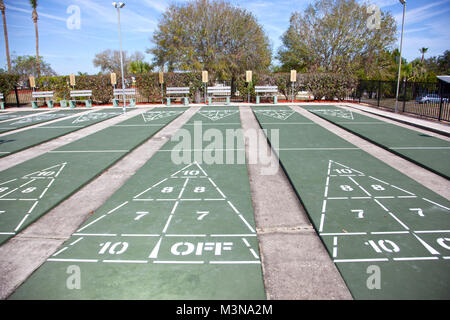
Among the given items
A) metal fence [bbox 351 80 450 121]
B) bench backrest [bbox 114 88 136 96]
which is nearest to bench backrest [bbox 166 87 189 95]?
bench backrest [bbox 114 88 136 96]

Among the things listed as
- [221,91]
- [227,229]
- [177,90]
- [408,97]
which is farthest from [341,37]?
[227,229]

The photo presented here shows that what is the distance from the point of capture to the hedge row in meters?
24.5

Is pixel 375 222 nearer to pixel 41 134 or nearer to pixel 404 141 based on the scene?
pixel 404 141

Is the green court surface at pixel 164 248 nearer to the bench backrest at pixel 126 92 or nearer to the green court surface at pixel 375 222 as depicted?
the green court surface at pixel 375 222

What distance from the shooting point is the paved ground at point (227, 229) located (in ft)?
11.6

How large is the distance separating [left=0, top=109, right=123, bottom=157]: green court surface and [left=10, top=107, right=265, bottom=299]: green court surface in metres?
6.30

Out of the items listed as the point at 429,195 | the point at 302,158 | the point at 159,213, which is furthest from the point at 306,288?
the point at 302,158

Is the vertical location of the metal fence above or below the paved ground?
above

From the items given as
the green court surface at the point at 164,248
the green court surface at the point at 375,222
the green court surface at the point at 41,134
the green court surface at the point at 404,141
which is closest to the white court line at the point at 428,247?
the green court surface at the point at 375,222

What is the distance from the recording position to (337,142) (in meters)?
10.5

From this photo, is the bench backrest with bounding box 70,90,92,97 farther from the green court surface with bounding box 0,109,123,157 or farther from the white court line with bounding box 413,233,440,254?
the white court line with bounding box 413,233,440,254

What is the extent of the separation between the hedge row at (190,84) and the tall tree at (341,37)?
5.24 m

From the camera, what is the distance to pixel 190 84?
80.0 ft

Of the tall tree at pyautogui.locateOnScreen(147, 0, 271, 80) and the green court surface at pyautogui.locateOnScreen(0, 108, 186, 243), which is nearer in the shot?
the green court surface at pyautogui.locateOnScreen(0, 108, 186, 243)
